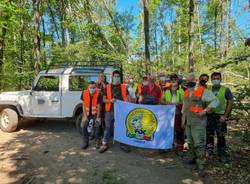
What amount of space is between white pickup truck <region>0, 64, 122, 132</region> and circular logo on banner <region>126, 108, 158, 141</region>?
6.41ft

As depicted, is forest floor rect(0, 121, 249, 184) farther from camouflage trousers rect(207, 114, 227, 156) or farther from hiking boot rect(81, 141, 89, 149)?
camouflage trousers rect(207, 114, 227, 156)

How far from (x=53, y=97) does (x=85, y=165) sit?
323 centimetres

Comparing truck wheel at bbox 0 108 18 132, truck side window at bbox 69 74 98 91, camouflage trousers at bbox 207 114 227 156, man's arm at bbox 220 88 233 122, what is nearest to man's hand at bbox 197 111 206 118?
man's arm at bbox 220 88 233 122

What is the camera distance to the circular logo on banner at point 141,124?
6.57 meters

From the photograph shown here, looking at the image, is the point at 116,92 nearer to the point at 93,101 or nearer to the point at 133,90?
the point at 93,101

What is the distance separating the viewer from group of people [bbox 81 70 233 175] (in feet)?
17.6

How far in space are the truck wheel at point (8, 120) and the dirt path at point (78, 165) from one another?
0.81 m

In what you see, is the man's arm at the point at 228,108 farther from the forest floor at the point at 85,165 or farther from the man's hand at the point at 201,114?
the forest floor at the point at 85,165

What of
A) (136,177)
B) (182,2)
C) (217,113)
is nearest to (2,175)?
A: (136,177)

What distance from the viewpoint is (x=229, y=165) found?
18.2 ft

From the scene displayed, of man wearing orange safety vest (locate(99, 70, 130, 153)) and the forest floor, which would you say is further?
man wearing orange safety vest (locate(99, 70, 130, 153))

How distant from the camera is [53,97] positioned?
8344 millimetres

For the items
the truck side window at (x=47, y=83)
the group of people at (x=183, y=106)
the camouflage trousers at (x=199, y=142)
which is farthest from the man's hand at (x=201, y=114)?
the truck side window at (x=47, y=83)

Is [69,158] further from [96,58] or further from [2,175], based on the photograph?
[96,58]
